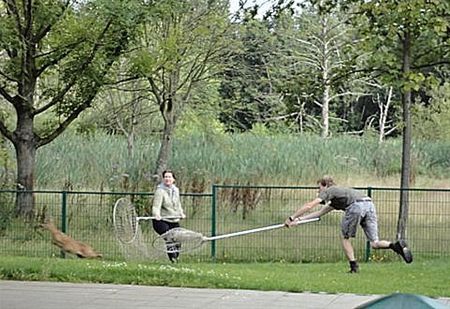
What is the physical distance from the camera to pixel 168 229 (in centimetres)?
1623

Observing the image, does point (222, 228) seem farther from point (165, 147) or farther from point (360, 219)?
point (165, 147)

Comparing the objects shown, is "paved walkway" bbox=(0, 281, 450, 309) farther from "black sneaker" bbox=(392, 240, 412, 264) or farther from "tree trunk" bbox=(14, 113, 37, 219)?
"tree trunk" bbox=(14, 113, 37, 219)

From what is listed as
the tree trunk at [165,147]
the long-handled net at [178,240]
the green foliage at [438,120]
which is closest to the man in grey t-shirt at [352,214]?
the long-handled net at [178,240]

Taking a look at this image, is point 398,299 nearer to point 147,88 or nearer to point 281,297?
point 281,297

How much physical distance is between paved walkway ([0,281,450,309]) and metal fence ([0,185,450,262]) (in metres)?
5.08

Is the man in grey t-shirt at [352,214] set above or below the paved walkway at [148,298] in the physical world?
above

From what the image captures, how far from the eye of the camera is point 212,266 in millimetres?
16047

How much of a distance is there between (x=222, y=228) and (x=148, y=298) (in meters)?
7.10

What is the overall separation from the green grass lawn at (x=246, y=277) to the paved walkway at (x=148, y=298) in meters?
0.37

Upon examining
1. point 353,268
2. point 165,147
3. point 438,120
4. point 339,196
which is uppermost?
point 438,120

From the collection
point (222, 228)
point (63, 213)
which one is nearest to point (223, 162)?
point (222, 228)

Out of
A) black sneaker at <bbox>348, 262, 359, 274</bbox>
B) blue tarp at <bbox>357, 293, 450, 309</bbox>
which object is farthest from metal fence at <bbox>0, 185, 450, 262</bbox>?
blue tarp at <bbox>357, 293, 450, 309</bbox>

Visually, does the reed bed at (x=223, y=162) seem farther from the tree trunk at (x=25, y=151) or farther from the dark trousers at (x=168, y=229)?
the dark trousers at (x=168, y=229)

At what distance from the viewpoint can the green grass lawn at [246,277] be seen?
41.7ft
